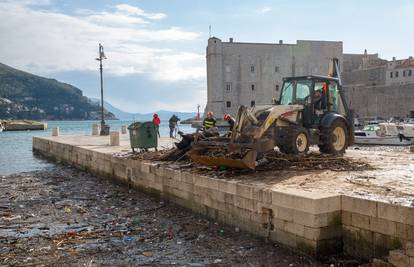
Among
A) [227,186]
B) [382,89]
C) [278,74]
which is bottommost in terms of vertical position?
[227,186]

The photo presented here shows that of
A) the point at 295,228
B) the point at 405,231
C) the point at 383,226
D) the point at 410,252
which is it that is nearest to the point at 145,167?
the point at 295,228

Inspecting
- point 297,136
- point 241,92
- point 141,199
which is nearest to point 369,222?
point 297,136

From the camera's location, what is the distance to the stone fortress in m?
64.1

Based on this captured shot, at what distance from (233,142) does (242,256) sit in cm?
305

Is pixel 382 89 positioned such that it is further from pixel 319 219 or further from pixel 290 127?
pixel 319 219

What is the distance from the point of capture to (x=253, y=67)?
225 ft

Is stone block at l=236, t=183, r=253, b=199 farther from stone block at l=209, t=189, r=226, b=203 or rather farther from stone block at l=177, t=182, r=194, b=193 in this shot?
stone block at l=177, t=182, r=194, b=193

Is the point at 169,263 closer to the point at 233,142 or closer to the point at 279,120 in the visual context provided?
the point at 233,142

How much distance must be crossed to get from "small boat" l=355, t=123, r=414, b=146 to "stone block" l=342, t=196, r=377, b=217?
24021 mm

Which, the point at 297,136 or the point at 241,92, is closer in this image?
the point at 297,136

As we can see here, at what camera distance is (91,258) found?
6609mm

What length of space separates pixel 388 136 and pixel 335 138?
19.7 m

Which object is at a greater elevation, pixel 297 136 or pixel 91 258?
pixel 297 136

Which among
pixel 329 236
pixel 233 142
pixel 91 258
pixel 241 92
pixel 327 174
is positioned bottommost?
pixel 91 258
